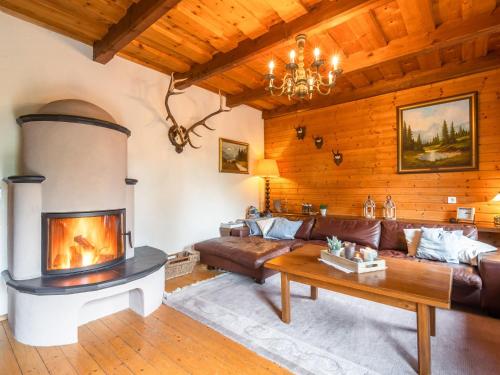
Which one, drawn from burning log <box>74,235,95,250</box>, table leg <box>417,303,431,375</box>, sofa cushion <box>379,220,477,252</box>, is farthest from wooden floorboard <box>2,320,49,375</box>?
sofa cushion <box>379,220,477,252</box>

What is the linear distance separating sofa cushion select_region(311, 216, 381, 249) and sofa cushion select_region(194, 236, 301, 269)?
482 millimetres

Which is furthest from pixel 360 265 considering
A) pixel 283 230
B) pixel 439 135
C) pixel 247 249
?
pixel 439 135

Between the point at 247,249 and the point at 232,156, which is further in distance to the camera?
the point at 232,156

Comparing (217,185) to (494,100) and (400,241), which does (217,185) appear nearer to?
(400,241)

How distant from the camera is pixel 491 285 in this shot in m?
2.26

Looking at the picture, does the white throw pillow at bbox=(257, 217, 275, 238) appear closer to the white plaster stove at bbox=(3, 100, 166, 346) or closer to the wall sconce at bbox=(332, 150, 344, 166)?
the wall sconce at bbox=(332, 150, 344, 166)

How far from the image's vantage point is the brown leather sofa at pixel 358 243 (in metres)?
2.30

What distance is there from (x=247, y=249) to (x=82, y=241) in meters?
1.84

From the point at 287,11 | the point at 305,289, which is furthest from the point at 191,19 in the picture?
the point at 305,289

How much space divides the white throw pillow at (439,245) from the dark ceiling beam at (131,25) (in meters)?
3.40

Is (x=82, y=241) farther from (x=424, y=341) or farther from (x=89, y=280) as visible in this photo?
(x=424, y=341)

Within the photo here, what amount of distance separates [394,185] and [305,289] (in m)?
2.20

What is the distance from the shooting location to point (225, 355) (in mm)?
1858

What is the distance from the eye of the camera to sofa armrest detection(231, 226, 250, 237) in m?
4.11
